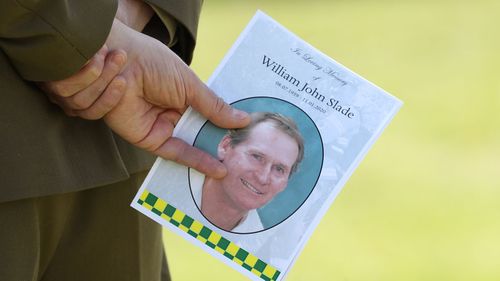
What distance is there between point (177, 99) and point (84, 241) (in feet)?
0.73

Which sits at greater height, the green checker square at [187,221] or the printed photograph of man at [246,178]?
the printed photograph of man at [246,178]

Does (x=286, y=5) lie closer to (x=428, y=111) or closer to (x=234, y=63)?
(x=428, y=111)

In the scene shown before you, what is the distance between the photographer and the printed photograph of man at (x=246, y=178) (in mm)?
1114

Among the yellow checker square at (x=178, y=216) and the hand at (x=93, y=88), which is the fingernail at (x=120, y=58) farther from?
the yellow checker square at (x=178, y=216)

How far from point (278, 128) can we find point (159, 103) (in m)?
0.16

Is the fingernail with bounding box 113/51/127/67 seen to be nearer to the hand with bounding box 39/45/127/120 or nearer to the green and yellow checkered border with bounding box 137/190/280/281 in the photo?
the hand with bounding box 39/45/127/120

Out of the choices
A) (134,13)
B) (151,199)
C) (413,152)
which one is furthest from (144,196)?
(413,152)

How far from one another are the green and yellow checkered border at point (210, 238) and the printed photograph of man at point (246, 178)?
2cm

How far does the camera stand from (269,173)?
3.66 ft

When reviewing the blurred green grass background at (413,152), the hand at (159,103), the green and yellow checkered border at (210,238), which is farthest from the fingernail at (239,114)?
the blurred green grass background at (413,152)

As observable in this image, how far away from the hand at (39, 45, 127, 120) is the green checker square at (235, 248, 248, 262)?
25cm

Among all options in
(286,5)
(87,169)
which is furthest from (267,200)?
(286,5)

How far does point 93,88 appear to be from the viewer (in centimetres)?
100

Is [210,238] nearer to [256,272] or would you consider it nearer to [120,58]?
[256,272]
